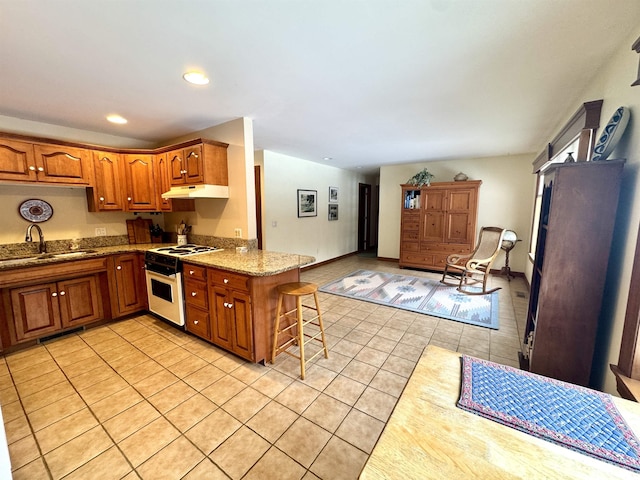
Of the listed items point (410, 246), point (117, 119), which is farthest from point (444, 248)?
point (117, 119)

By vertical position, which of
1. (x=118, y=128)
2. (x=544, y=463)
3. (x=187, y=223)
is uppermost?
(x=118, y=128)

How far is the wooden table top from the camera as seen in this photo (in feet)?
2.16

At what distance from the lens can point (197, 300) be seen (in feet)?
8.69

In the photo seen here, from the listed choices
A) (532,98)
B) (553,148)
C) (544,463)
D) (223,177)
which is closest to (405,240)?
(553,148)

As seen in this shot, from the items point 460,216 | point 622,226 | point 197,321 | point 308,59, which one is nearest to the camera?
point 622,226

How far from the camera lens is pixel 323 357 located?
97.9 inches

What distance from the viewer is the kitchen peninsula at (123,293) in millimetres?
2268

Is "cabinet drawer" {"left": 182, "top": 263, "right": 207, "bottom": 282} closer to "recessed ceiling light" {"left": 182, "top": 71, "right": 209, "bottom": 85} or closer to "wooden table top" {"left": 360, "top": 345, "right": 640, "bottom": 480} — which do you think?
"recessed ceiling light" {"left": 182, "top": 71, "right": 209, "bottom": 85}

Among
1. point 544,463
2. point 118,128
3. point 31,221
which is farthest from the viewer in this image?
point 118,128

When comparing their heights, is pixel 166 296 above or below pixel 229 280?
below

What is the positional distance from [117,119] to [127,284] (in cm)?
192

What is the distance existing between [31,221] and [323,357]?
359 cm

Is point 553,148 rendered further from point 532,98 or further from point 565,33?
point 565,33

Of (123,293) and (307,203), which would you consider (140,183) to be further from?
Answer: (307,203)
